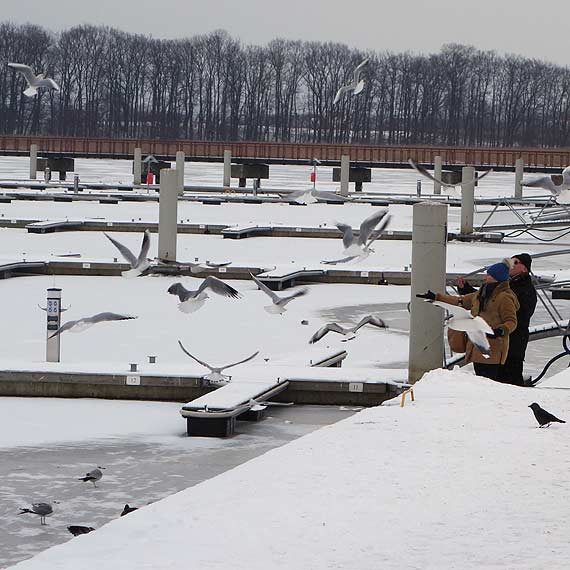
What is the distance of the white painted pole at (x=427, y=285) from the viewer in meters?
12.7

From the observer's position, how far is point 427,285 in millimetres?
12867

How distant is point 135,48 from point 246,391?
120 meters

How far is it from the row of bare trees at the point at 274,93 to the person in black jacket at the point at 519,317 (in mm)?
104658

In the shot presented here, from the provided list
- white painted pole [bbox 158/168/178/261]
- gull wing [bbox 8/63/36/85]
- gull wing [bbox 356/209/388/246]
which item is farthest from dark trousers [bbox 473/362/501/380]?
white painted pole [bbox 158/168/178/261]

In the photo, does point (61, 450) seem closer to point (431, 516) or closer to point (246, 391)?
point (246, 391)

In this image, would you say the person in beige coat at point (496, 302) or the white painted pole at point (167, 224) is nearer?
the person in beige coat at point (496, 302)

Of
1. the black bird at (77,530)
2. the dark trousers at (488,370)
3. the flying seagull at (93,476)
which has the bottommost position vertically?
the flying seagull at (93,476)

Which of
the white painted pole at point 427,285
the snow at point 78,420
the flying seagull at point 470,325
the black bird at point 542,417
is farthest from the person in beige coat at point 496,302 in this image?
the snow at point 78,420

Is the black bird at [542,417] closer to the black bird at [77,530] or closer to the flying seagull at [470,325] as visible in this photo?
the flying seagull at [470,325]

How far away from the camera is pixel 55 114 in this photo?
124m

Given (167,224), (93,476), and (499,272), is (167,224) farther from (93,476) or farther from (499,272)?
(93,476)

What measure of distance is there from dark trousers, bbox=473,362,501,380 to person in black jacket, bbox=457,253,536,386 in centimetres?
4

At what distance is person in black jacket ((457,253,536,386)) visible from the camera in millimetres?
12070

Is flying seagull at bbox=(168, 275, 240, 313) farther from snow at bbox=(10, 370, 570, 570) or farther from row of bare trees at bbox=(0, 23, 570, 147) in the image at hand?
row of bare trees at bbox=(0, 23, 570, 147)
